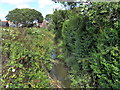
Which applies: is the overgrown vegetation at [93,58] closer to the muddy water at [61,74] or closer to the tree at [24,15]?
the muddy water at [61,74]

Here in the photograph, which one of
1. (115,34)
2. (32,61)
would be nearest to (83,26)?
(115,34)

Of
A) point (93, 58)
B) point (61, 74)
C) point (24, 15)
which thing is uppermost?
point (24, 15)

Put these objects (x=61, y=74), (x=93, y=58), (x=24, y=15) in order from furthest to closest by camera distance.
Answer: (x=24, y=15)
(x=61, y=74)
(x=93, y=58)

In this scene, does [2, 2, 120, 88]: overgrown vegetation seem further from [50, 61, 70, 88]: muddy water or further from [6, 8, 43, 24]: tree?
[6, 8, 43, 24]: tree

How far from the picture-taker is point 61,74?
389 cm

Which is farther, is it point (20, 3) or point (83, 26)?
point (20, 3)

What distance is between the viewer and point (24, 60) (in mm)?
3143

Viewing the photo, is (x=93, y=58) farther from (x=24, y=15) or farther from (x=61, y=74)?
(x=24, y=15)

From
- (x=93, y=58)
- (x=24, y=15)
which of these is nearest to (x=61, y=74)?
(x=93, y=58)

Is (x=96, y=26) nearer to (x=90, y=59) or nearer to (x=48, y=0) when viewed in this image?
(x=90, y=59)

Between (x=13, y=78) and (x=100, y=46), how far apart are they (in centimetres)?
225

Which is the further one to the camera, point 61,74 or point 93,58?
point 61,74

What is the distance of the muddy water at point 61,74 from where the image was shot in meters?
3.17

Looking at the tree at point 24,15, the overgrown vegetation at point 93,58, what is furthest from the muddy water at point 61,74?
the tree at point 24,15
